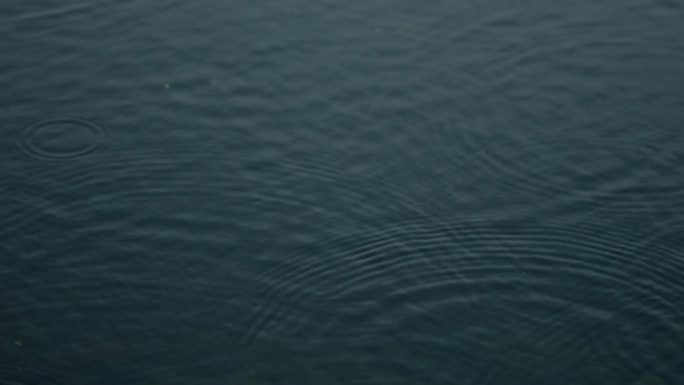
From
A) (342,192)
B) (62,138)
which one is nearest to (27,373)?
(62,138)

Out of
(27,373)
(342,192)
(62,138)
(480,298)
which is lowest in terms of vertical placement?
(27,373)

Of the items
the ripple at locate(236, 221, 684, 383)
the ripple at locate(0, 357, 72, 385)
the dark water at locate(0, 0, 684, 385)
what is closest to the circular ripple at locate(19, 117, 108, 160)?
the dark water at locate(0, 0, 684, 385)

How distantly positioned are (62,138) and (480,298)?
8.35 meters

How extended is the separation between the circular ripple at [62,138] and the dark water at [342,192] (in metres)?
0.05

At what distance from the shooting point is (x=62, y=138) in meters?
21.0

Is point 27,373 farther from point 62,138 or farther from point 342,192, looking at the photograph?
point 342,192

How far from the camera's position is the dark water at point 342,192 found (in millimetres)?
16984

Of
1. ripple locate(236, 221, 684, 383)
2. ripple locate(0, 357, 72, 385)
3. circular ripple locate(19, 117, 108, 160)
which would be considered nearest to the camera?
ripple locate(0, 357, 72, 385)

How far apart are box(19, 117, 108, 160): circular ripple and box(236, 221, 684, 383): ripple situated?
4842mm

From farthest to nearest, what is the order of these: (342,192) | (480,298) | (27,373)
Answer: (342,192) < (480,298) < (27,373)

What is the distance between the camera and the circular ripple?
814 inches

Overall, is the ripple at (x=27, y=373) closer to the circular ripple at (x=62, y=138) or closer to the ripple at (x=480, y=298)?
the ripple at (x=480, y=298)

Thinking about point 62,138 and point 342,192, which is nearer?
point 342,192

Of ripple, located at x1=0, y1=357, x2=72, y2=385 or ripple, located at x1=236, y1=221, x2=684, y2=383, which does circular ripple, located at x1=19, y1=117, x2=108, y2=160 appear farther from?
ripple, located at x1=0, y1=357, x2=72, y2=385
